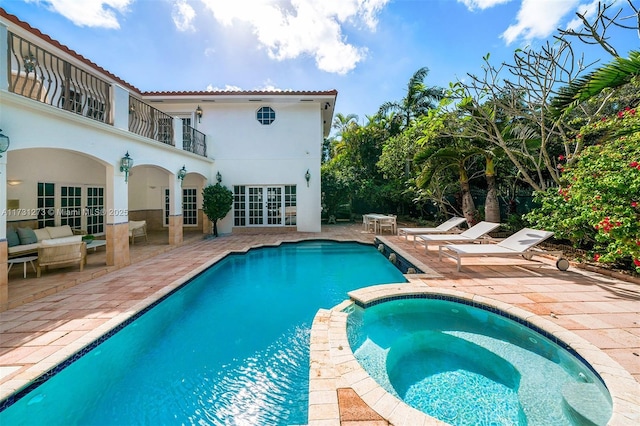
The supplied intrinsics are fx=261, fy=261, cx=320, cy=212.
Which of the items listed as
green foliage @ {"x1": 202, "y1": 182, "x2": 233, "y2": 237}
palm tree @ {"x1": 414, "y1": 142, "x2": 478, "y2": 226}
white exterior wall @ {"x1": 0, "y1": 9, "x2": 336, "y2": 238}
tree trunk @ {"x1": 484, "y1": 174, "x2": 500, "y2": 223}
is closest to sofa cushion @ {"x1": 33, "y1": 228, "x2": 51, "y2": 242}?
white exterior wall @ {"x1": 0, "y1": 9, "x2": 336, "y2": 238}

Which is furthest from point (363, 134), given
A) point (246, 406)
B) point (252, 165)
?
point (246, 406)

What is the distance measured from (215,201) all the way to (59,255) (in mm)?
7189

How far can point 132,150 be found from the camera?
8.42 m

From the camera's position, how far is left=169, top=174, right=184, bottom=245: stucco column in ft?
36.1

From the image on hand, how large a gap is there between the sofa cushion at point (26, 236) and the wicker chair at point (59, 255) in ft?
5.24

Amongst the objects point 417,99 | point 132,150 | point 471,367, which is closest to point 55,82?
point 132,150

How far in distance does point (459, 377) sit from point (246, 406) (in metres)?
2.89

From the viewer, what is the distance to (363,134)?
2228 cm

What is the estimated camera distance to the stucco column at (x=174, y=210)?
36.1ft

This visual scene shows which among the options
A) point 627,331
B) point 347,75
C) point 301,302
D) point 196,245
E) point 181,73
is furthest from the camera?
point 347,75

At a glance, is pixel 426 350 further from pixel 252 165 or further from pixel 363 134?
pixel 363 134

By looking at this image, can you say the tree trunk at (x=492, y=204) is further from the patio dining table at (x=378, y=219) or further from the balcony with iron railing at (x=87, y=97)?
the balcony with iron railing at (x=87, y=97)

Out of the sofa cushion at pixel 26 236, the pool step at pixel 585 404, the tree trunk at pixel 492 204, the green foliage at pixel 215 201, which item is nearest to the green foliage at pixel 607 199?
the tree trunk at pixel 492 204

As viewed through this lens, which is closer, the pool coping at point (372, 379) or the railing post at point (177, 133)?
the pool coping at point (372, 379)
